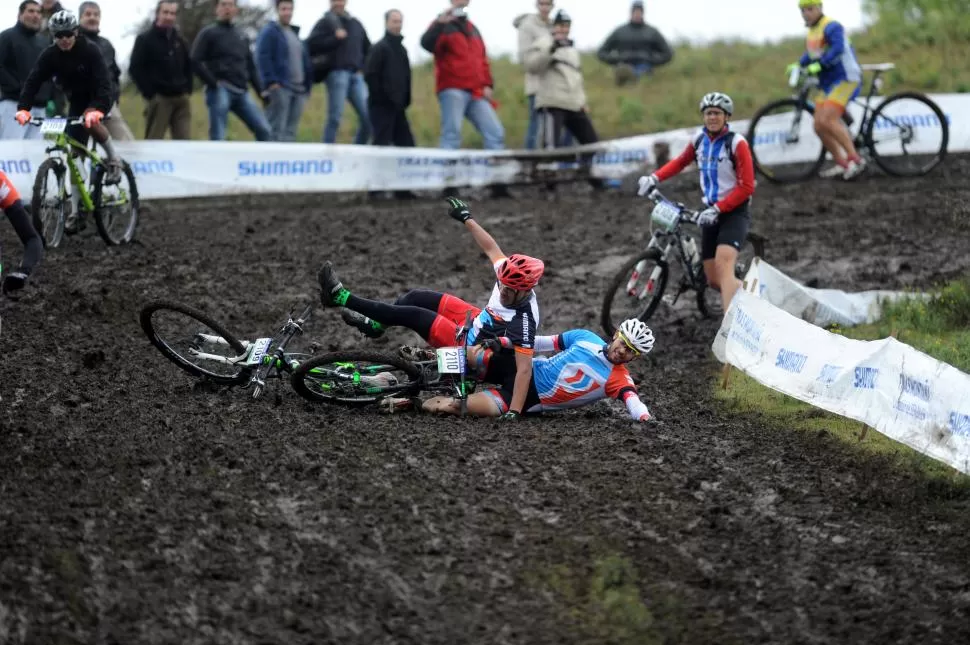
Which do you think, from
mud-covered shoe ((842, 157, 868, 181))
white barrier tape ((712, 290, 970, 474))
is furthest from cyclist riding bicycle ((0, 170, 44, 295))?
mud-covered shoe ((842, 157, 868, 181))

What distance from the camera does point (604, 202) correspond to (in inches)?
727

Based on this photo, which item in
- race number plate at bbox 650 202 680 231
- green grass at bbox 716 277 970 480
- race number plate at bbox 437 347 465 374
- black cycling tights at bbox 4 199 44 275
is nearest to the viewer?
green grass at bbox 716 277 970 480

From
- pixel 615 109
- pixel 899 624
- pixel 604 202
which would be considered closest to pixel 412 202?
pixel 604 202

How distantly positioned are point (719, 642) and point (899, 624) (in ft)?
3.27

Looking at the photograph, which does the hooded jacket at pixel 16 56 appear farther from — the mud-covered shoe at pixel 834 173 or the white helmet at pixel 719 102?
the mud-covered shoe at pixel 834 173

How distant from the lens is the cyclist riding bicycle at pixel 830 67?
16.7 metres

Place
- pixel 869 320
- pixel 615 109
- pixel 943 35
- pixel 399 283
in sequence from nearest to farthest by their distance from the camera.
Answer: pixel 869 320, pixel 399 283, pixel 615 109, pixel 943 35

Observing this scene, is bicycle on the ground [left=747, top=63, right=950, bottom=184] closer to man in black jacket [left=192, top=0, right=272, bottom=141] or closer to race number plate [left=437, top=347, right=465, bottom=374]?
man in black jacket [left=192, top=0, right=272, bottom=141]

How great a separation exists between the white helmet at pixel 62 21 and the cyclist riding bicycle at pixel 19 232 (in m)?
3.62

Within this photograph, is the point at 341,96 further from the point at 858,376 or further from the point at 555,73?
the point at 858,376

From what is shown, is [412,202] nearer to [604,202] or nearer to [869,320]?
[604,202]

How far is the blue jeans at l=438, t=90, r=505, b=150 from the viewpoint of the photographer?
1856 centimetres

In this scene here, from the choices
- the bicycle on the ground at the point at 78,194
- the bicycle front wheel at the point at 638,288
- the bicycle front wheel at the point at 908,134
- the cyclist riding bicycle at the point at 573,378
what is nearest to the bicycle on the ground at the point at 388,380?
the cyclist riding bicycle at the point at 573,378

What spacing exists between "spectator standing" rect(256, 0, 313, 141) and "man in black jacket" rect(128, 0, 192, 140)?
3.82 ft
